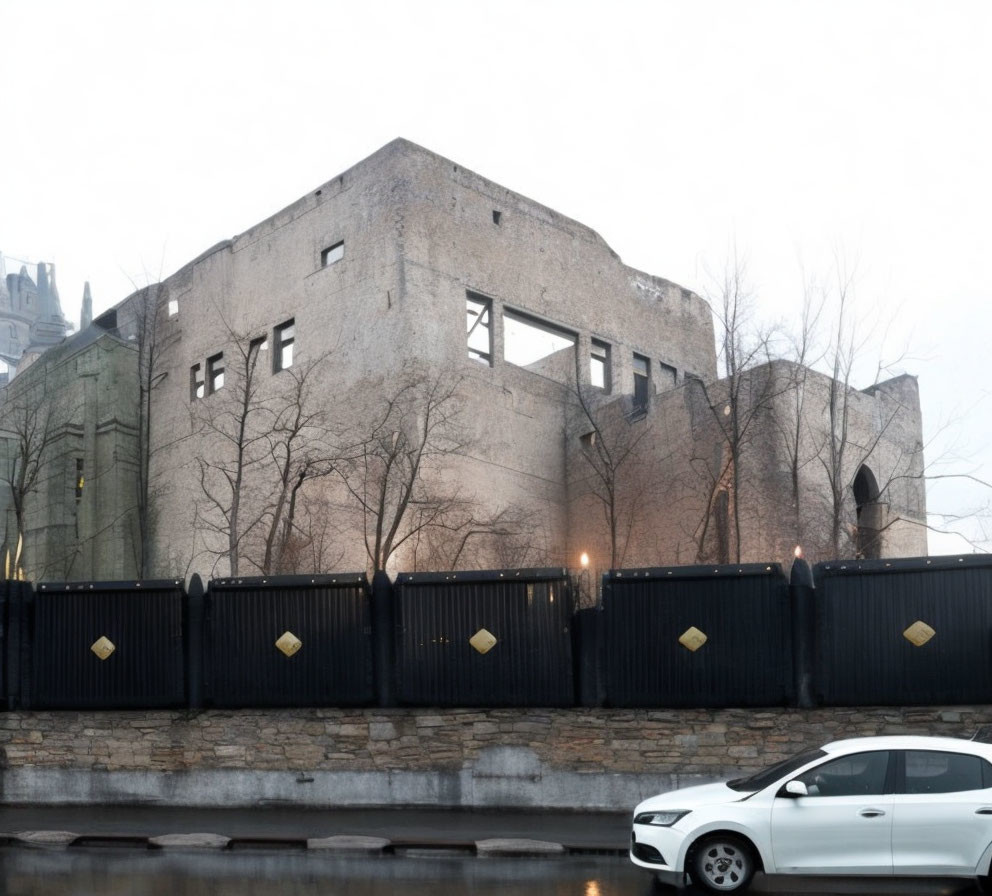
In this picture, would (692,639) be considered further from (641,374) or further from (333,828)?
(641,374)

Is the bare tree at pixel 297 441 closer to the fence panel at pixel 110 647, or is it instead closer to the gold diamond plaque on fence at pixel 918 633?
A: the fence panel at pixel 110 647

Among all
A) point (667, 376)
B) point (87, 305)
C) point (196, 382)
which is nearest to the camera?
point (196, 382)

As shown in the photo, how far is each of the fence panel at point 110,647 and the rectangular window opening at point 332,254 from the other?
61.2 ft

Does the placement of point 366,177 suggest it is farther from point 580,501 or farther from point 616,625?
point 616,625

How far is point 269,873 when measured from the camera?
12.5 meters

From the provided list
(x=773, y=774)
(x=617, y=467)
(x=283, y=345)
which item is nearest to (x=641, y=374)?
(x=617, y=467)

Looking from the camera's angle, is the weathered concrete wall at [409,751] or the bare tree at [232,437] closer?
the weathered concrete wall at [409,751]

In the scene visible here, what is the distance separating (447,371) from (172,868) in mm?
22152

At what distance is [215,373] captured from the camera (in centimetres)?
3931

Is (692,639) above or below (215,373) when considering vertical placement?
below

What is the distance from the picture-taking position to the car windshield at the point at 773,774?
1162cm

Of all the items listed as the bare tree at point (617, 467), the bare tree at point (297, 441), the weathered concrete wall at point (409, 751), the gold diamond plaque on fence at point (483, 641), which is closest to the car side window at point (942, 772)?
the weathered concrete wall at point (409, 751)

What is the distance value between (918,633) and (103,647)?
1085 cm

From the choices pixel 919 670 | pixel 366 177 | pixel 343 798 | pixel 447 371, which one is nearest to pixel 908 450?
pixel 447 371
